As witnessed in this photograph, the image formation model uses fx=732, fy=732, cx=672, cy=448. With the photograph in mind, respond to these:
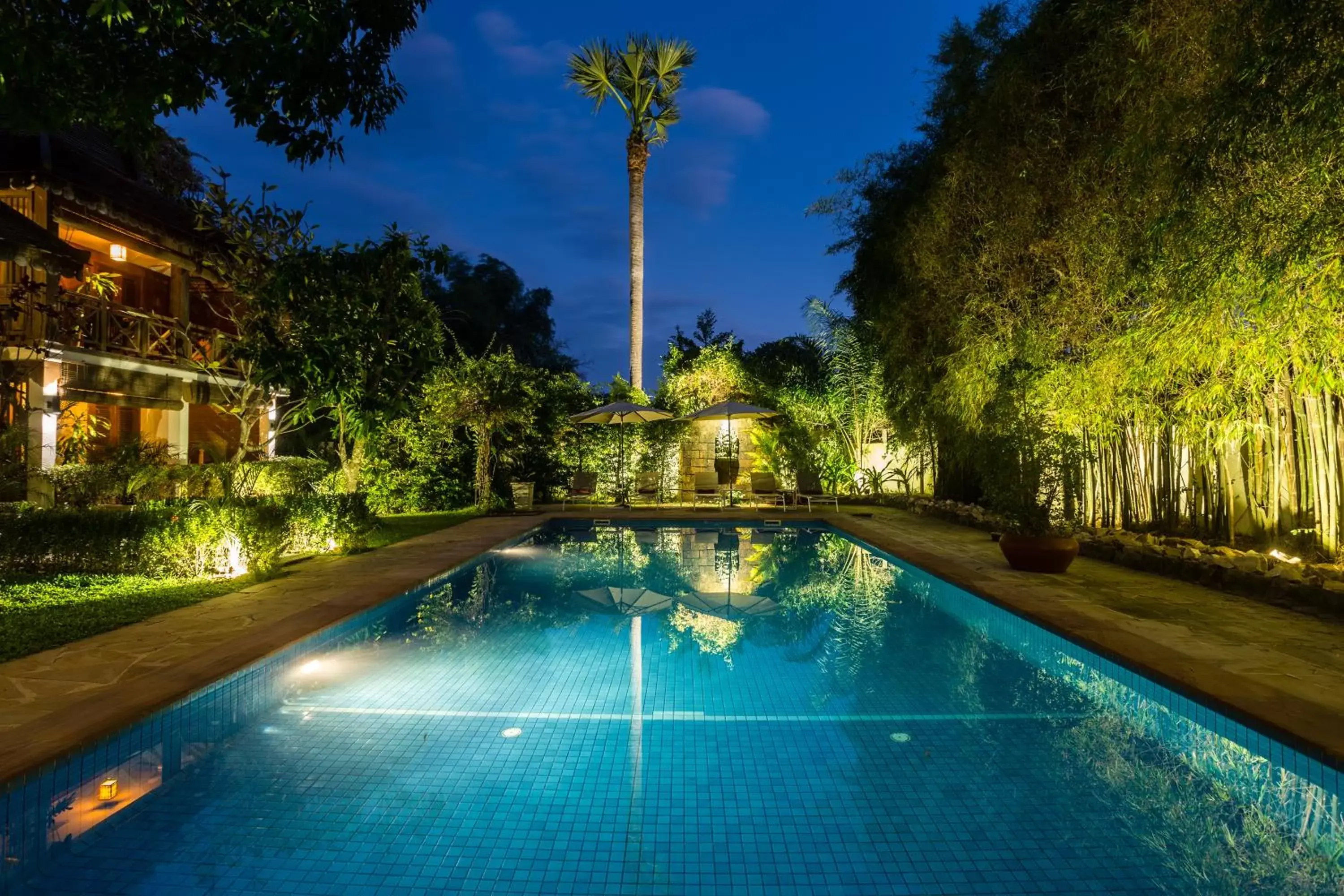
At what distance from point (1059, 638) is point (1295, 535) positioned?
9.08 feet

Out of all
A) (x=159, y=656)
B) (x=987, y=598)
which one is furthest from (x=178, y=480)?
(x=987, y=598)

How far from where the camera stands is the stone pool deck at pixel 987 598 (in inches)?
122

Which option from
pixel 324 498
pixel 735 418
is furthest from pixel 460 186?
pixel 324 498

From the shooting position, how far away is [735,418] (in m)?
16.6

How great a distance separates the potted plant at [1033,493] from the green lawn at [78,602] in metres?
6.88

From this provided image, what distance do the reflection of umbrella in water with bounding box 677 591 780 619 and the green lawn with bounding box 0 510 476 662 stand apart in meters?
3.85

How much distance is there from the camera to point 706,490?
581 inches

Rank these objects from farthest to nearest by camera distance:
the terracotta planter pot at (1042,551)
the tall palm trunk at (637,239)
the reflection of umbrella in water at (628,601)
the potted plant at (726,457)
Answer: the tall palm trunk at (637,239) → the potted plant at (726,457) → the terracotta planter pot at (1042,551) → the reflection of umbrella in water at (628,601)

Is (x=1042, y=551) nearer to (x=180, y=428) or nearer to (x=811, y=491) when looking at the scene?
(x=811, y=491)

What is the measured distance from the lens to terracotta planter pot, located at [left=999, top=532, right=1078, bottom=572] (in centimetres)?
677

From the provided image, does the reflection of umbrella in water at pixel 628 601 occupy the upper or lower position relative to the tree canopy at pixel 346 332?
lower

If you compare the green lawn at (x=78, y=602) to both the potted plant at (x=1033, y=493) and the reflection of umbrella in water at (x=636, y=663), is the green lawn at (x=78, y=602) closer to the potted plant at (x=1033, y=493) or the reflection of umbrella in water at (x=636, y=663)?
the reflection of umbrella in water at (x=636, y=663)

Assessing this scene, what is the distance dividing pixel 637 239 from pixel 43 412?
42.1 feet

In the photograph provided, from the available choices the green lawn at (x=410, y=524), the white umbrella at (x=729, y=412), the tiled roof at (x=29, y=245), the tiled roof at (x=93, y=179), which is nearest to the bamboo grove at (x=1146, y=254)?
the white umbrella at (x=729, y=412)
